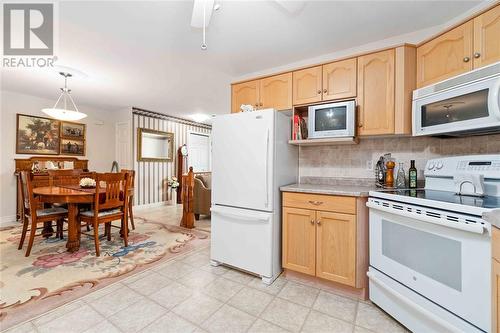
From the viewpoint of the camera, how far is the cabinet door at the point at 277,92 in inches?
97.3

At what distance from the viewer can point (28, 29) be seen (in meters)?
2.15

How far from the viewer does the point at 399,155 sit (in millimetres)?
2227

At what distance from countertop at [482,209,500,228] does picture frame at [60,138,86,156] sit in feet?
19.9

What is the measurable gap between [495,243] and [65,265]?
3441mm

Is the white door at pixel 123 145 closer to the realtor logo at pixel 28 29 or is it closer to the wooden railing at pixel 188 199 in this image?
the wooden railing at pixel 188 199

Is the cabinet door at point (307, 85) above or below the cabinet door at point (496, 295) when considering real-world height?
above

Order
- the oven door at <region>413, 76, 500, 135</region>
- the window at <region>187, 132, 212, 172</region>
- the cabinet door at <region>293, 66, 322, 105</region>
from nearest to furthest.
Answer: the oven door at <region>413, 76, 500, 135</region> → the cabinet door at <region>293, 66, 322, 105</region> → the window at <region>187, 132, 212, 172</region>

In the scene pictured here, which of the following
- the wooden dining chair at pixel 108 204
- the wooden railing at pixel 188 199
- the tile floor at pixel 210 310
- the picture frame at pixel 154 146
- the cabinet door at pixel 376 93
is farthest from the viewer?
the picture frame at pixel 154 146

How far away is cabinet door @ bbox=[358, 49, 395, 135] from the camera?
1992mm

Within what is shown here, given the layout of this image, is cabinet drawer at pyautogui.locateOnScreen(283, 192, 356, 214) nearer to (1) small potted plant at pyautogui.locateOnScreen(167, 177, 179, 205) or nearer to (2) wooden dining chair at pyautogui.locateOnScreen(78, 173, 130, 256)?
(2) wooden dining chair at pyautogui.locateOnScreen(78, 173, 130, 256)

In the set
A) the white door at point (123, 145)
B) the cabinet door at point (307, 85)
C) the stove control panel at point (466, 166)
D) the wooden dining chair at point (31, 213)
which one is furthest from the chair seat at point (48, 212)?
the stove control panel at point (466, 166)

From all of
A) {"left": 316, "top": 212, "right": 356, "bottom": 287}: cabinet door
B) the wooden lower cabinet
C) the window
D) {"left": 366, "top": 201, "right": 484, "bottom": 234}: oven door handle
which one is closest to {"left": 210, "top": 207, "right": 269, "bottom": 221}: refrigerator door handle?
the wooden lower cabinet

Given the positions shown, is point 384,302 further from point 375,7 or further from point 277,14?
point 277,14

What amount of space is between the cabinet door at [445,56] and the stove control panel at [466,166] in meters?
0.64
